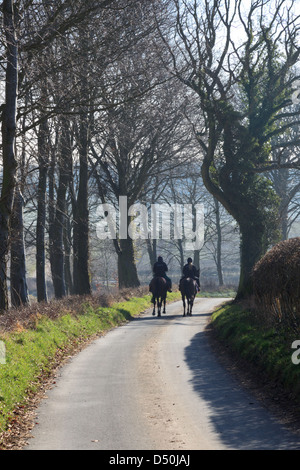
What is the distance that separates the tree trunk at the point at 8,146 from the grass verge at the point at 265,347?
6608 millimetres

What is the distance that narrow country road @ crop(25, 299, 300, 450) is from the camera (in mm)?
7895

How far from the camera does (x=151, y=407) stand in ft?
32.9

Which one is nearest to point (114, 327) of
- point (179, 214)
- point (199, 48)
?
point (199, 48)

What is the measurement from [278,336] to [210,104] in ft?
50.2

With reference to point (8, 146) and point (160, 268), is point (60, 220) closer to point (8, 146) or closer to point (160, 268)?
point (160, 268)

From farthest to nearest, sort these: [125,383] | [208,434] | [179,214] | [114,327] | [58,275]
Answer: [179,214]
[58,275]
[114,327]
[125,383]
[208,434]

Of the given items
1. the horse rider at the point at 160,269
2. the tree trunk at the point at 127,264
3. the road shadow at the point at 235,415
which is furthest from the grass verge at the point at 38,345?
the tree trunk at the point at 127,264

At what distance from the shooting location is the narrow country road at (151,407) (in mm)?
7895

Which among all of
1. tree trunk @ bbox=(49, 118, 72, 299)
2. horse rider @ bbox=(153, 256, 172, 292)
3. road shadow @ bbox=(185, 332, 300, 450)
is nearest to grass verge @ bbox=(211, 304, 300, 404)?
road shadow @ bbox=(185, 332, 300, 450)

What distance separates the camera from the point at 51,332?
16.7 m

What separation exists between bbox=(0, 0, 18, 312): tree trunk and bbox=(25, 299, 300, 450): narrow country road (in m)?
3.55

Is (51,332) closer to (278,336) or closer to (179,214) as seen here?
(278,336)

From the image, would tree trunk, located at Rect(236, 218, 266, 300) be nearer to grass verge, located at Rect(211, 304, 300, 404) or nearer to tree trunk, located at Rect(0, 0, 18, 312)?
grass verge, located at Rect(211, 304, 300, 404)

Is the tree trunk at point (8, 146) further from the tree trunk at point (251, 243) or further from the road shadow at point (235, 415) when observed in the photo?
the tree trunk at point (251, 243)
